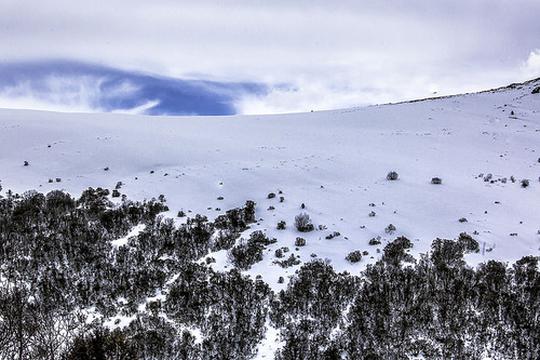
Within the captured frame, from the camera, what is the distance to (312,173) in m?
22.6

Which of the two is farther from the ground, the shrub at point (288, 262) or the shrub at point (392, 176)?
the shrub at point (392, 176)

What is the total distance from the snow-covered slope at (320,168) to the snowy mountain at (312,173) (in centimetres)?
8

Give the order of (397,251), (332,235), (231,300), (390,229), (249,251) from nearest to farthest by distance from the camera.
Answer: (231,300) → (397,251) → (249,251) → (332,235) → (390,229)

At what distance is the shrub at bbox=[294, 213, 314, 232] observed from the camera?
53.6ft

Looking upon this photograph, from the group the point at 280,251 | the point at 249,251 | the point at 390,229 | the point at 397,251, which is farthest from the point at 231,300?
the point at 390,229

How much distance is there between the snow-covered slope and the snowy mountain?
8 cm

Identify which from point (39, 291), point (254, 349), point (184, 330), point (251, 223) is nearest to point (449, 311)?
point (254, 349)

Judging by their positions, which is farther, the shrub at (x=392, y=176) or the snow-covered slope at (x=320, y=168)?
the shrub at (x=392, y=176)

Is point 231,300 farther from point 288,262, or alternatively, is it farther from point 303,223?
point 303,223

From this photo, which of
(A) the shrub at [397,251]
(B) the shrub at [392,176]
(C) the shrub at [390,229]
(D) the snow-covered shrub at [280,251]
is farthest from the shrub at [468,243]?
(B) the shrub at [392,176]

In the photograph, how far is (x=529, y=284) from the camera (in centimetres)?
1206

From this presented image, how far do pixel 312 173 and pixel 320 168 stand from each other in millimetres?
1029

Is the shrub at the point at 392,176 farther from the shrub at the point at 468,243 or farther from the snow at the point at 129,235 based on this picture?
the snow at the point at 129,235

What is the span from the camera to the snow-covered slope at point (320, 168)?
16344 millimetres
